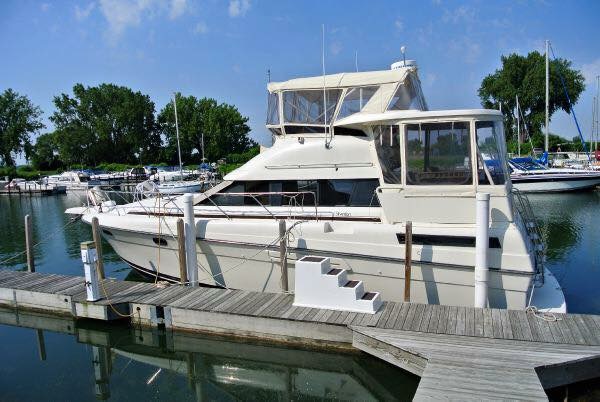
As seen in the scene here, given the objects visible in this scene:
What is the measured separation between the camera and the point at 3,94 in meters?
62.8

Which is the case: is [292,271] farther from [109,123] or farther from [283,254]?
[109,123]

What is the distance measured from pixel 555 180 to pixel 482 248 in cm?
2681

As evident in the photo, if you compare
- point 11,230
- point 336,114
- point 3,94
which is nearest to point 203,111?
point 3,94

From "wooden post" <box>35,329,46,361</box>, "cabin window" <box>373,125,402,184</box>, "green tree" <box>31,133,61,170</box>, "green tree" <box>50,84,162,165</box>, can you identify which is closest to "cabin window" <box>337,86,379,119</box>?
"cabin window" <box>373,125,402,184</box>

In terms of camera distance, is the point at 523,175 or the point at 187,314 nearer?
the point at 187,314

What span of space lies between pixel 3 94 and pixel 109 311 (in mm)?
68512

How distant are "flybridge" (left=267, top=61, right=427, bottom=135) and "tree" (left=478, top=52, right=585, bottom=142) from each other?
48.2 metres

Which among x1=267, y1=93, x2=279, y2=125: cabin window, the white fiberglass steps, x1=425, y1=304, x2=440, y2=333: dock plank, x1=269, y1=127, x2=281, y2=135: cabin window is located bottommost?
x1=425, y1=304, x2=440, y2=333: dock plank

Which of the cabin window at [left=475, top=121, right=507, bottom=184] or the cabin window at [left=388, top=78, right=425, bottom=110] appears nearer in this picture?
the cabin window at [left=475, top=121, right=507, bottom=184]

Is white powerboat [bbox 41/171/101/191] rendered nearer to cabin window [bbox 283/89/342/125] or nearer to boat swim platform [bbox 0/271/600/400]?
boat swim platform [bbox 0/271/600/400]

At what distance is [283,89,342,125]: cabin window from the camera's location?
8922 mm

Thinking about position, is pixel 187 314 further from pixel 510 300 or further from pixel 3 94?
pixel 3 94

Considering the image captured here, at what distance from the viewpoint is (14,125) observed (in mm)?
62312

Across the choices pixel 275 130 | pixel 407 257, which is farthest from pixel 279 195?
pixel 407 257
